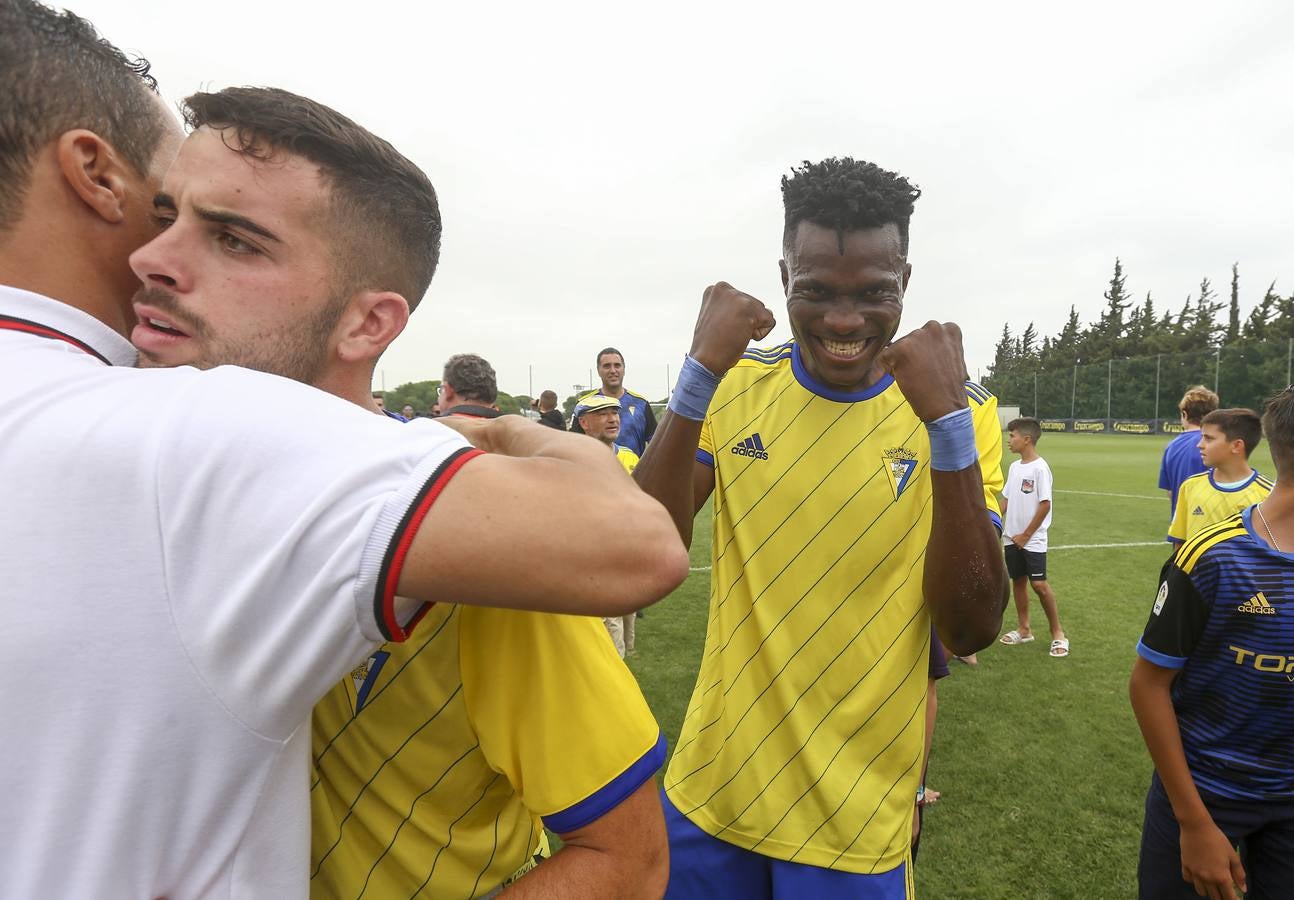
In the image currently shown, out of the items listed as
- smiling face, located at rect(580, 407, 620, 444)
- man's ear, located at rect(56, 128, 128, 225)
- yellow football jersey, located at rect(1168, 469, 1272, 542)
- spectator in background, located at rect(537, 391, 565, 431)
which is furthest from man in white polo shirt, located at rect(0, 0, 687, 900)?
spectator in background, located at rect(537, 391, 565, 431)

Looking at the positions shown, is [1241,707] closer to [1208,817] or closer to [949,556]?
[1208,817]

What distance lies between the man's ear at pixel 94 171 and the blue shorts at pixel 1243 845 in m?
3.32

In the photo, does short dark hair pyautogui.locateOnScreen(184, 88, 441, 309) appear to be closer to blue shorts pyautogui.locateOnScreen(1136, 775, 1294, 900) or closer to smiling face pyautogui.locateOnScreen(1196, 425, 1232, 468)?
blue shorts pyautogui.locateOnScreen(1136, 775, 1294, 900)

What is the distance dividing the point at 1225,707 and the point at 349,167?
117 inches

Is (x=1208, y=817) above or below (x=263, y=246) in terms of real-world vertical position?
below

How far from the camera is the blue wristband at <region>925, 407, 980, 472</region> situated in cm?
183

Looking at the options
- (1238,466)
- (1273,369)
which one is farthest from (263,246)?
(1273,369)

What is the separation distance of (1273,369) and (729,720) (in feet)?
156

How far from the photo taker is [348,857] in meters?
1.14

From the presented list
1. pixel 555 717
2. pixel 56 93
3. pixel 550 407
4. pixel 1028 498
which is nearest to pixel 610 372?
pixel 550 407

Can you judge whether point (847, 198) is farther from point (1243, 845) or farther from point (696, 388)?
point (1243, 845)

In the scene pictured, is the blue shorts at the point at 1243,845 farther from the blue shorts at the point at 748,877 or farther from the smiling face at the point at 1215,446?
the smiling face at the point at 1215,446

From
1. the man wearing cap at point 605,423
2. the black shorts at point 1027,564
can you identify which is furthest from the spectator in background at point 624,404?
the black shorts at point 1027,564

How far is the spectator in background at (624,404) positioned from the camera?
7.73 meters
